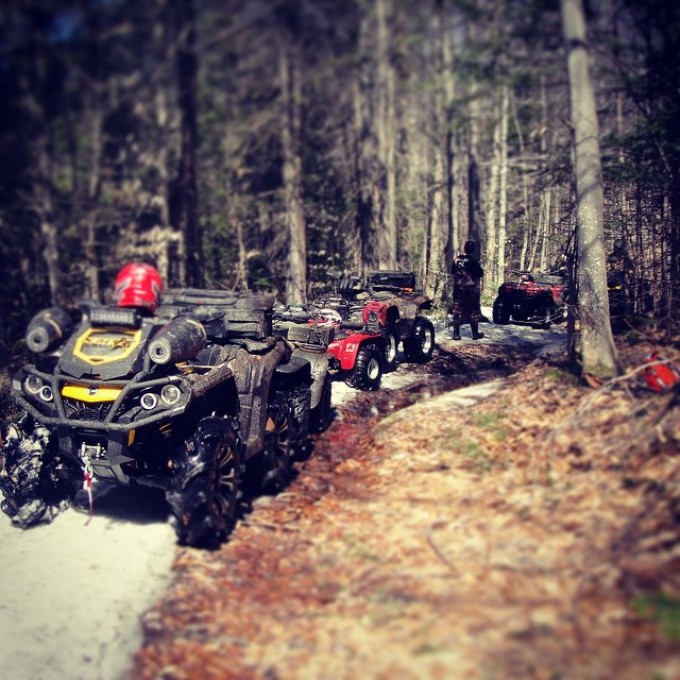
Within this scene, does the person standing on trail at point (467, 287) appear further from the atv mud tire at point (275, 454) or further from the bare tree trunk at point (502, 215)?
the atv mud tire at point (275, 454)

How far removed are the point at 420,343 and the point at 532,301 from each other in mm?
2258

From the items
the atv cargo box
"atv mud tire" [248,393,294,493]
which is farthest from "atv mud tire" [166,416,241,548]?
the atv cargo box

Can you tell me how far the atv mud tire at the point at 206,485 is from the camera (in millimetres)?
5505

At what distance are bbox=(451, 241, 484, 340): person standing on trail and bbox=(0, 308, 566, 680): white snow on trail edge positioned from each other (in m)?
7.17

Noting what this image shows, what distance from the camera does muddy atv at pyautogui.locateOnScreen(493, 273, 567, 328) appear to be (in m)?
10.6

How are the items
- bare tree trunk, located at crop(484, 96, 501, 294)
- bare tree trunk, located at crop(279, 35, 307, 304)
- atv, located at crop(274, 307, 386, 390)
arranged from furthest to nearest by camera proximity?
bare tree trunk, located at crop(279, 35, 307, 304)
bare tree trunk, located at crop(484, 96, 501, 294)
atv, located at crop(274, 307, 386, 390)

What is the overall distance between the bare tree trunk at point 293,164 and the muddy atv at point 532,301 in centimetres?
495

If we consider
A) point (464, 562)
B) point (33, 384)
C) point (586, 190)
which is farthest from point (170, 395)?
point (586, 190)

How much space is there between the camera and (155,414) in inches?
222

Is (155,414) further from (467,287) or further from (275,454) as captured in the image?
(467,287)

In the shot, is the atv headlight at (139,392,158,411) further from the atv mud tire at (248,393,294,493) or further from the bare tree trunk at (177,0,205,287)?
the bare tree trunk at (177,0,205,287)

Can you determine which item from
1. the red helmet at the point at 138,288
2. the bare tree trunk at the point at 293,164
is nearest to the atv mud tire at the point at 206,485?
the red helmet at the point at 138,288

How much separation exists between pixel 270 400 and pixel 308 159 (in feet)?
51.7

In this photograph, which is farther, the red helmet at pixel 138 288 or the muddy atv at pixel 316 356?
the muddy atv at pixel 316 356
